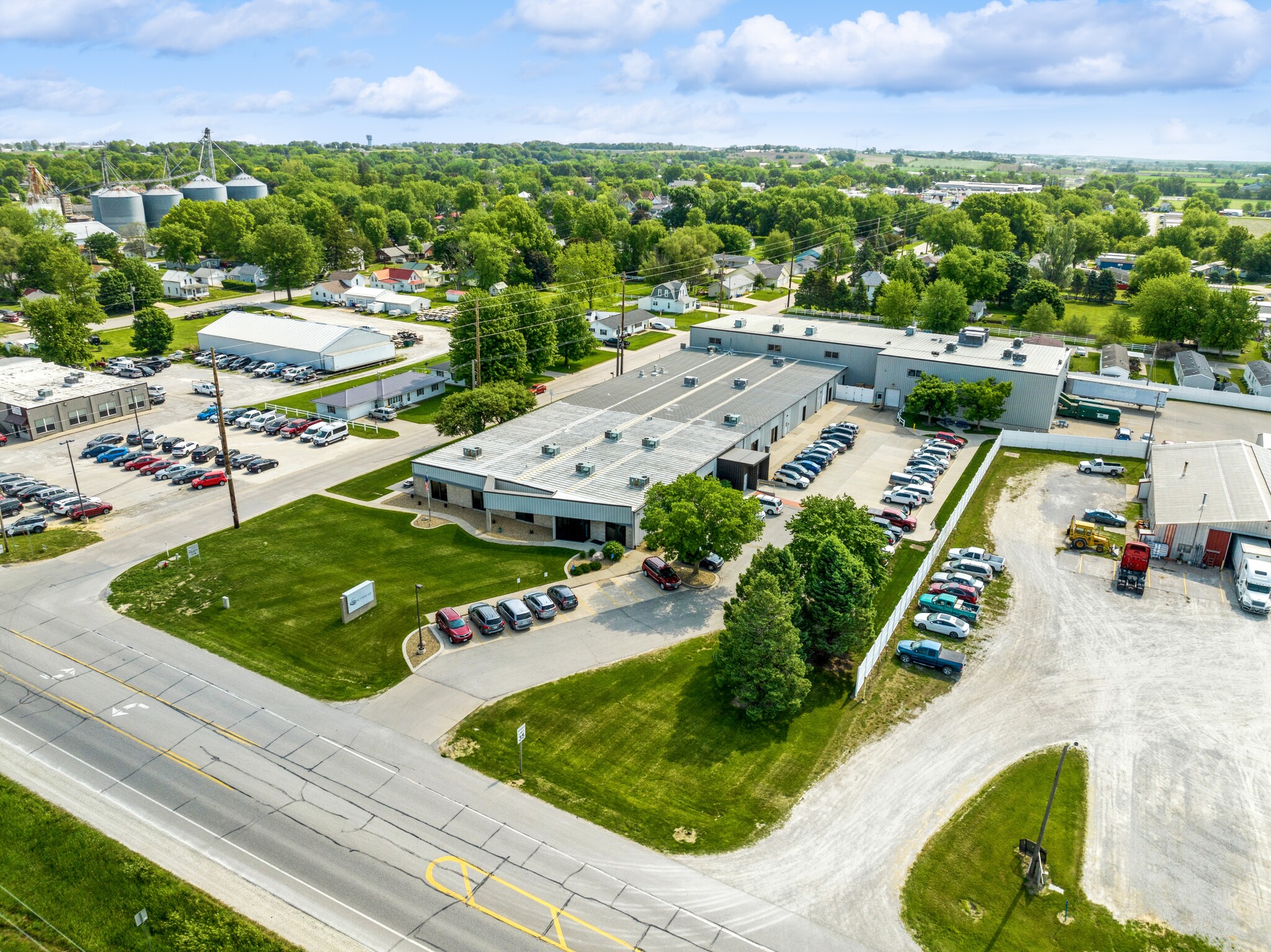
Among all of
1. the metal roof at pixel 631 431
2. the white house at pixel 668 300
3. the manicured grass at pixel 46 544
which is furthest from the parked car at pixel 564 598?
the white house at pixel 668 300

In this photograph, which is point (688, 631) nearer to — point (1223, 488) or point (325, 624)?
point (325, 624)

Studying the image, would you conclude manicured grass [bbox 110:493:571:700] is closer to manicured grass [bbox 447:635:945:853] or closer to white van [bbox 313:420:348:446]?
manicured grass [bbox 447:635:945:853]

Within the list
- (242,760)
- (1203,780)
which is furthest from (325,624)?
(1203,780)

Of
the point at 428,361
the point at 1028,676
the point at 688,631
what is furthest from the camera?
the point at 428,361

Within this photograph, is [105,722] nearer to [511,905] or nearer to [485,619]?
[485,619]

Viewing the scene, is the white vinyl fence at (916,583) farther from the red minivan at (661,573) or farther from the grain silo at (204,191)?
the grain silo at (204,191)

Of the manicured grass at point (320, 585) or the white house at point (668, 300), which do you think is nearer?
the manicured grass at point (320, 585)
